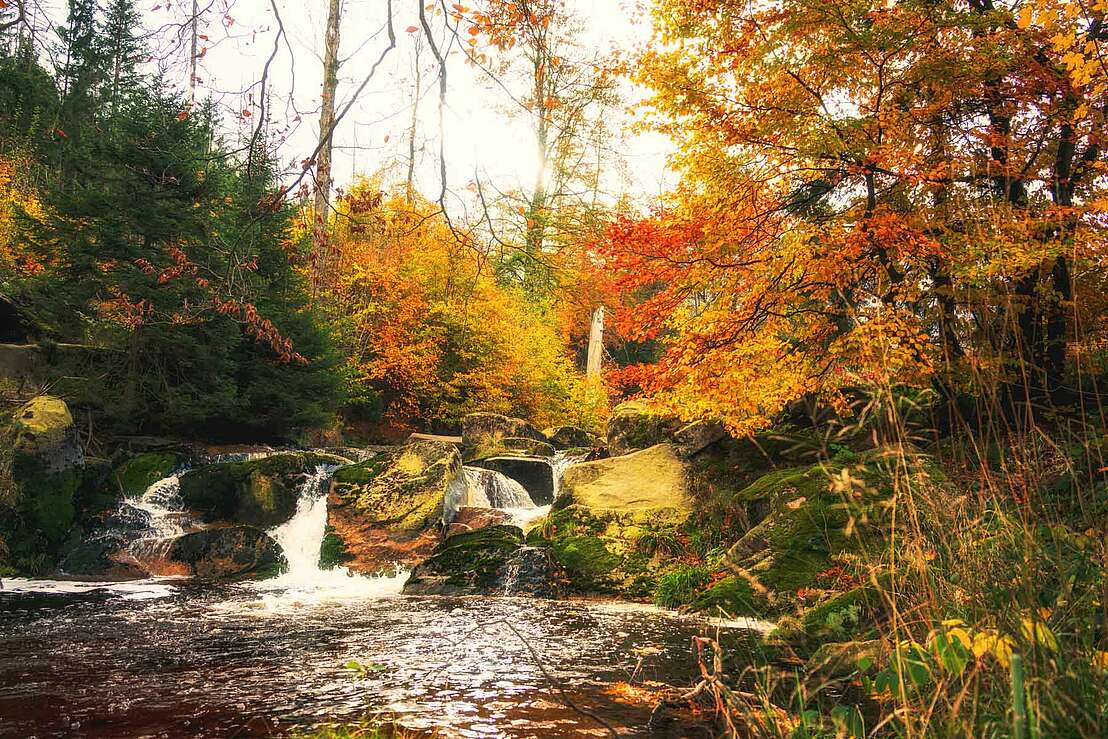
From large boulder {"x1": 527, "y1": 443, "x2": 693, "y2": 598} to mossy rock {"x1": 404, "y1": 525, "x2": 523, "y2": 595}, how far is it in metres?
0.61

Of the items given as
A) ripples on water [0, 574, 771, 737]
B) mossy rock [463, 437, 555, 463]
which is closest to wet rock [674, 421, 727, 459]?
ripples on water [0, 574, 771, 737]

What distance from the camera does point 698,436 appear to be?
36.7 ft

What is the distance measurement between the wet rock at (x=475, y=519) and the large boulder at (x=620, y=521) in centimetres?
118

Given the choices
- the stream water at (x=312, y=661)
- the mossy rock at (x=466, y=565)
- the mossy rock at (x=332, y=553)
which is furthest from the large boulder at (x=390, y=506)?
the stream water at (x=312, y=661)

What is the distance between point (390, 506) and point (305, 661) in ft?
20.4

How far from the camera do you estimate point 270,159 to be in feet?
12.1

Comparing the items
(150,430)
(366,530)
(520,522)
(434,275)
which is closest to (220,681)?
(366,530)

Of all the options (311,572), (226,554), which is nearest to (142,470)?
(226,554)

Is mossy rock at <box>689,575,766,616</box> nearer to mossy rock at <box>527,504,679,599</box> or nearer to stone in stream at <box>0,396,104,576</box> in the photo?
mossy rock at <box>527,504,679,599</box>

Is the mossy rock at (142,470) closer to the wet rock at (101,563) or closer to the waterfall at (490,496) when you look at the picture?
the wet rock at (101,563)

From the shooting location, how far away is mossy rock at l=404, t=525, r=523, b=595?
365 inches

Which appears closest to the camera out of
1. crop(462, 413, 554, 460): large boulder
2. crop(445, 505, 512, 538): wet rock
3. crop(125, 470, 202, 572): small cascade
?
crop(125, 470, 202, 572): small cascade

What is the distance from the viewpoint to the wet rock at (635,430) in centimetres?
1281

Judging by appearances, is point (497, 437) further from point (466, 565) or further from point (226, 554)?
point (466, 565)
